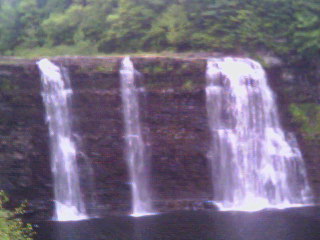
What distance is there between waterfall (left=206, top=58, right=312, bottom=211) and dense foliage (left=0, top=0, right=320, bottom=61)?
6.39 ft

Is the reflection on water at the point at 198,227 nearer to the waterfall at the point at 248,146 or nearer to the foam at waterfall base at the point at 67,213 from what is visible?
the foam at waterfall base at the point at 67,213

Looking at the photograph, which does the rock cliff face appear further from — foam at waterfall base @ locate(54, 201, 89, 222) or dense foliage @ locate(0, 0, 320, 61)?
dense foliage @ locate(0, 0, 320, 61)

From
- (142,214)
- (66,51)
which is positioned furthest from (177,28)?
(142,214)

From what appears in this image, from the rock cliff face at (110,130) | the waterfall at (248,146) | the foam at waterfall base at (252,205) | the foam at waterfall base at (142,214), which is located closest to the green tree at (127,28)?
the rock cliff face at (110,130)

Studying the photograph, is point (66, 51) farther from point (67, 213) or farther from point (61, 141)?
point (67, 213)

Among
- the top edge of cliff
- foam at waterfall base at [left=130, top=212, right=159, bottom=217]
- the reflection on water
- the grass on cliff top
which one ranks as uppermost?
the grass on cliff top

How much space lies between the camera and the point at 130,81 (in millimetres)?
13617

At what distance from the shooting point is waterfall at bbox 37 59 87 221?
13242 millimetres

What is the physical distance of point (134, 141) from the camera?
1360cm

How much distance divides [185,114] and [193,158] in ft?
4.16

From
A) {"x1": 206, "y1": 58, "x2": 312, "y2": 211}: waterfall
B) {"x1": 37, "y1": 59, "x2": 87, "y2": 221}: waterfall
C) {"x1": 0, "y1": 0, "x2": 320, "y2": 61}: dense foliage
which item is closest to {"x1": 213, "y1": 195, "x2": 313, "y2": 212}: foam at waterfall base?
{"x1": 206, "y1": 58, "x2": 312, "y2": 211}: waterfall

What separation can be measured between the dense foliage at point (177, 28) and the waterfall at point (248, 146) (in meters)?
1.95

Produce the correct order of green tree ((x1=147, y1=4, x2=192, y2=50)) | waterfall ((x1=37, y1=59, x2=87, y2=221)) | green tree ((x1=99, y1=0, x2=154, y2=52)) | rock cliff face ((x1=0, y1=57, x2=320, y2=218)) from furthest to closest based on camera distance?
green tree ((x1=99, y1=0, x2=154, y2=52)) < green tree ((x1=147, y1=4, x2=192, y2=50)) < waterfall ((x1=37, y1=59, x2=87, y2=221)) < rock cliff face ((x1=0, y1=57, x2=320, y2=218))

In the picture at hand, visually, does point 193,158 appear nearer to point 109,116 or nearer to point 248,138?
point 248,138
